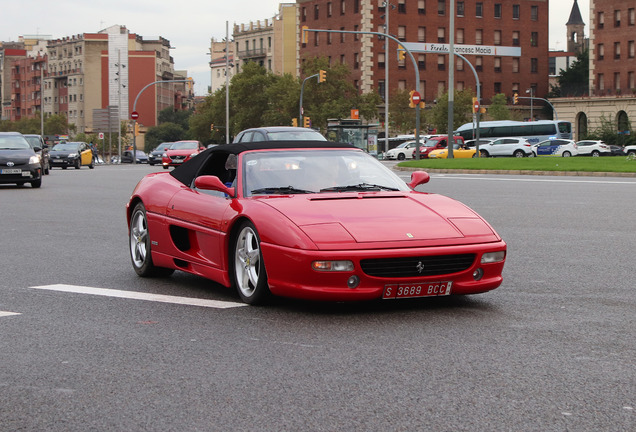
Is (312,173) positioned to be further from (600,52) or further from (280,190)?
(600,52)

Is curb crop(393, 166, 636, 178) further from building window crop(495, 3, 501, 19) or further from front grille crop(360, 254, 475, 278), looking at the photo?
building window crop(495, 3, 501, 19)

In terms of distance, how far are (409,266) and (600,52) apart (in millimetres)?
94330

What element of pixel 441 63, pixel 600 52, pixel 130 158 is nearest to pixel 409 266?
pixel 130 158

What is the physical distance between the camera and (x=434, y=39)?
110 m

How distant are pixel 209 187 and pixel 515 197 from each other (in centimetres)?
1430

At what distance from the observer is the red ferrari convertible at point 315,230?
21.9 ft

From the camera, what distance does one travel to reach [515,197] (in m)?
21.2

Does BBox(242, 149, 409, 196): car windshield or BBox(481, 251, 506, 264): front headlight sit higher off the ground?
BBox(242, 149, 409, 196): car windshield

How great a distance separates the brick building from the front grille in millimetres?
100201

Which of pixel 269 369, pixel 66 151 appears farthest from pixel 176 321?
pixel 66 151

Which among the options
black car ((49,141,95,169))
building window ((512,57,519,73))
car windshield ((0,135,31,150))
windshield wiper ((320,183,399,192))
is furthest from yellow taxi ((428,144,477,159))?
windshield wiper ((320,183,399,192))

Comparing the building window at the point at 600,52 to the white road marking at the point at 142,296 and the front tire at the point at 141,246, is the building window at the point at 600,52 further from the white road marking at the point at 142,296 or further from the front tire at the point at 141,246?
the white road marking at the point at 142,296

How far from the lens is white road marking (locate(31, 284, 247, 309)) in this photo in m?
7.39

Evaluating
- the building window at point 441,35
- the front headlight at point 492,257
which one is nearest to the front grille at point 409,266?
the front headlight at point 492,257
